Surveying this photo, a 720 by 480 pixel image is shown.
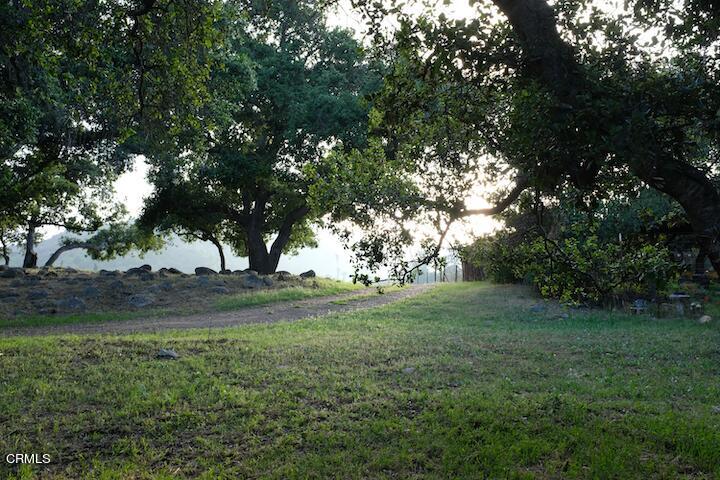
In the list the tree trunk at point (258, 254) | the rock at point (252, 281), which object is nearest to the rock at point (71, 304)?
the rock at point (252, 281)

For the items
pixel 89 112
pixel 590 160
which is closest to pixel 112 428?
pixel 590 160

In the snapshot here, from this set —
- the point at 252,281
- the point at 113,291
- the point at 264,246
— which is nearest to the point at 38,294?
the point at 113,291

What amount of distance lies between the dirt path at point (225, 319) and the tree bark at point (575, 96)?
1435cm

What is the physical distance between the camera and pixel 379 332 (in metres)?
16.5

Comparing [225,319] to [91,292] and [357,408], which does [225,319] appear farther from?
[357,408]

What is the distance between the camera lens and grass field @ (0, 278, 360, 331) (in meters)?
18.3

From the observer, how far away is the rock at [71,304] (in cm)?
2052

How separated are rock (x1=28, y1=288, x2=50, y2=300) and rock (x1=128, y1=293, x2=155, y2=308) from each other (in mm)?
3193

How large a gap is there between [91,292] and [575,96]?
879 inches

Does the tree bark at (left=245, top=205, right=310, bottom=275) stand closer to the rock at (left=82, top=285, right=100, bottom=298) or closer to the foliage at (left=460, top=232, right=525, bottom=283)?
the rock at (left=82, top=285, right=100, bottom=298)

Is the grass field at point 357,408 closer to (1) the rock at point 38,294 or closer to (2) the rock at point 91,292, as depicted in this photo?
(1) the rock at point 38,294

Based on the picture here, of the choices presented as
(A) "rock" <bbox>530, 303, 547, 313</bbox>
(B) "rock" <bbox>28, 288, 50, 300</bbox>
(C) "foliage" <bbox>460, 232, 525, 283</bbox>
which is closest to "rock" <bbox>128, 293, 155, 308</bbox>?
(B) "rock" <bbox>28, 288, 50, 300</bbox>

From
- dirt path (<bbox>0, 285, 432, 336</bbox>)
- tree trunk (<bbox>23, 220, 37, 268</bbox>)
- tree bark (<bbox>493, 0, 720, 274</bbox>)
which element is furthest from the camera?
tree trunk (<bbox>23, 220, 37, 268</bbox>)

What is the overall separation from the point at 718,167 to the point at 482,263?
3653mm
